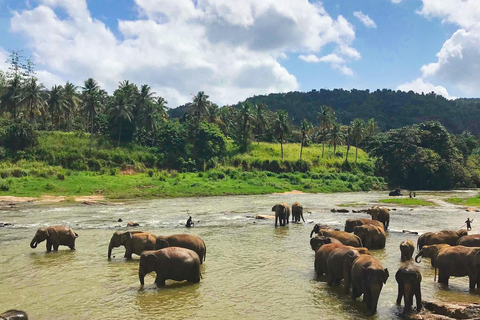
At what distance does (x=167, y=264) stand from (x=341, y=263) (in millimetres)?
5008

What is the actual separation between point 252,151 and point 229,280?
7972 cm

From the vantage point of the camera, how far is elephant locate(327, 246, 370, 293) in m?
11.2

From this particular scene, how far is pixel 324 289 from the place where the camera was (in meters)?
12.0

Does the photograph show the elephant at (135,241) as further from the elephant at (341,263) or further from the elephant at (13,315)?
the elephant at (13,315)

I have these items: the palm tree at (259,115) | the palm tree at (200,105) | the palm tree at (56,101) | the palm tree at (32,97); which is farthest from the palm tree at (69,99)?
the palm tree at (259,115)

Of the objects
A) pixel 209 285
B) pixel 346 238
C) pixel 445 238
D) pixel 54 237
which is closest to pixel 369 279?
pixel 209 285

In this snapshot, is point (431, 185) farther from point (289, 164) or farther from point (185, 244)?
point (185, 244)

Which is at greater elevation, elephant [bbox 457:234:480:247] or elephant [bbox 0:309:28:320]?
elephant [bbox 457:234:480:247]

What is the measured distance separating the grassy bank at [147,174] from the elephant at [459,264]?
42.4 meters

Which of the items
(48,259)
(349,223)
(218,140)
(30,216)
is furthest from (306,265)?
(218,140)

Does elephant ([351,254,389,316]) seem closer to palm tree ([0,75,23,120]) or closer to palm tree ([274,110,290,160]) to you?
palm tree ([0,75,23,120])

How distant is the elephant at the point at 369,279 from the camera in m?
9.69

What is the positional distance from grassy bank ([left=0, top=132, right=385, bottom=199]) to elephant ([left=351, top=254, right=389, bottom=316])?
42.4 metres

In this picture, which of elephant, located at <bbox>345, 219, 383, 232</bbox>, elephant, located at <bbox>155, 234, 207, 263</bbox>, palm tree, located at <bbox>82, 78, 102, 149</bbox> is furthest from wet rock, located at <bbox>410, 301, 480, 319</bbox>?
palm tree, located at <bbox>82, 78, 102, 149</bbox>
